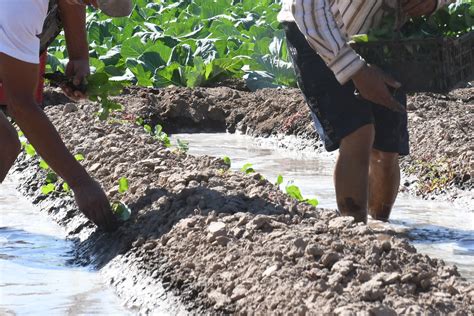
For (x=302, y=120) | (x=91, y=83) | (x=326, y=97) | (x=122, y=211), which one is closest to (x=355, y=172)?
(x=326, y=97)

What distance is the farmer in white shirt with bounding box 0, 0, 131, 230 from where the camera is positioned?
4.74 m

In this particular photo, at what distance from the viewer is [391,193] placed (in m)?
5.74

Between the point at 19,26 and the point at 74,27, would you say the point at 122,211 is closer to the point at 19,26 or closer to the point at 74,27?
the point at 74,27

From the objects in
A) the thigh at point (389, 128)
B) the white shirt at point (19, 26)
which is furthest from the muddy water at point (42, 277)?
the thigh at point (389, 128)

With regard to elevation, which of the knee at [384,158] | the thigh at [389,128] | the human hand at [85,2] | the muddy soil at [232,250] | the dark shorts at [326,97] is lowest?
the muddy soil at [232,250]

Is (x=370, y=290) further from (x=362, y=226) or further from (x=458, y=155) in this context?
(x=458, y=155)

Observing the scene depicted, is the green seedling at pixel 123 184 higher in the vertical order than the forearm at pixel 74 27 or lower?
lower

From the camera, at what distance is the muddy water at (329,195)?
222 inches

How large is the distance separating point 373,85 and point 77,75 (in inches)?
54.4

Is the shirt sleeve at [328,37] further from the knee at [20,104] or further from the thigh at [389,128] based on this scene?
the knee at [20,104]

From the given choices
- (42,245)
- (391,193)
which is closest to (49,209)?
(42,245)

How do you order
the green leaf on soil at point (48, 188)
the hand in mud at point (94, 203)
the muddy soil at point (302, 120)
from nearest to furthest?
1. the hand in mud at point (94, 203)
2. the green leaf on soil at point (48, 188)
3. the muddy soil at point (302, 120)

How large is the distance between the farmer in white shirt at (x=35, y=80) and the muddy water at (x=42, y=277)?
31 centimetres

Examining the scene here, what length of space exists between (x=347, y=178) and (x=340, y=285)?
4.62ft
